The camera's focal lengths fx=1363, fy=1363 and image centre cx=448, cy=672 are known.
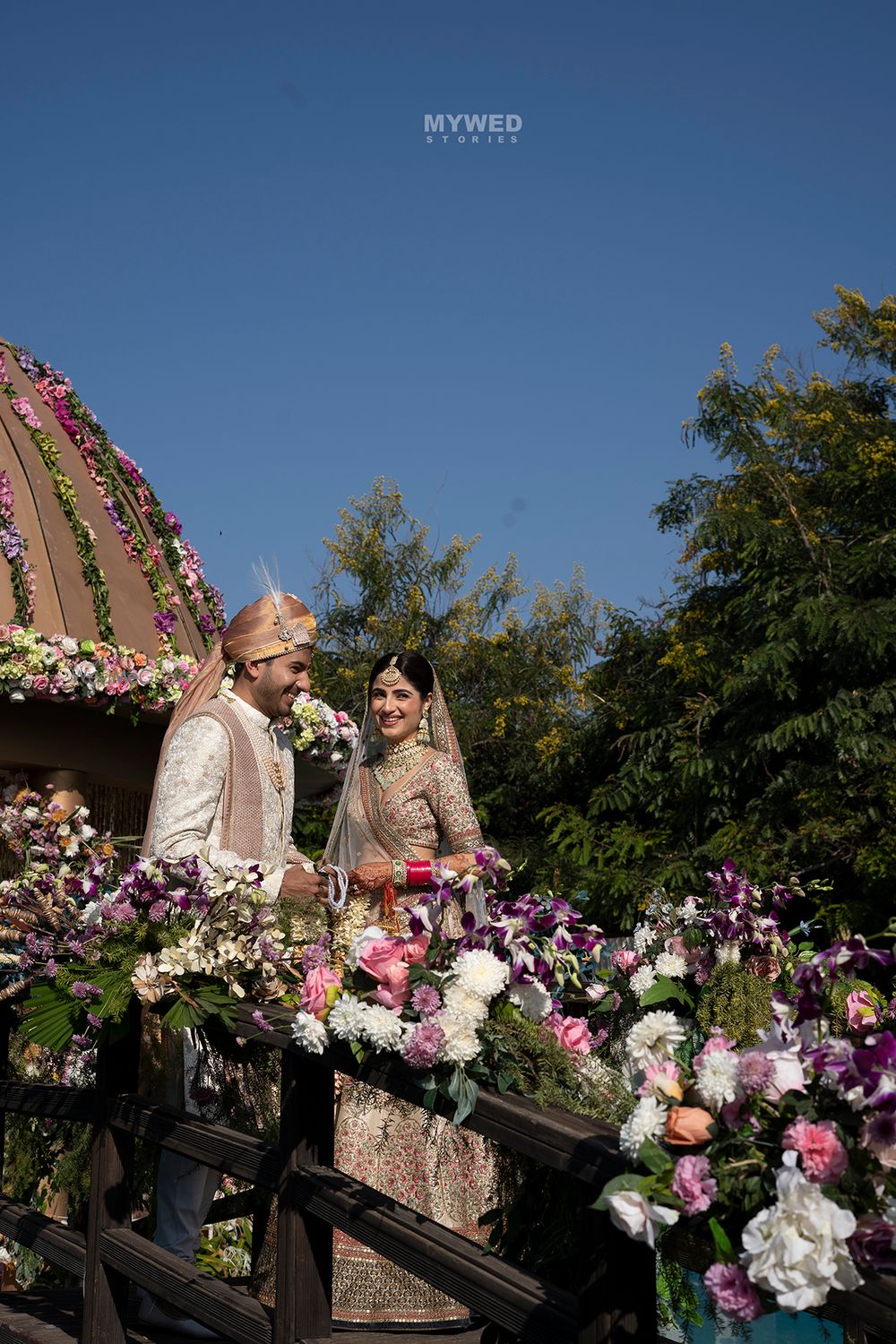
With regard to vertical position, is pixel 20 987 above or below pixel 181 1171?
above

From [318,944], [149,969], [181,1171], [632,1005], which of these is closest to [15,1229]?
[181,1171]

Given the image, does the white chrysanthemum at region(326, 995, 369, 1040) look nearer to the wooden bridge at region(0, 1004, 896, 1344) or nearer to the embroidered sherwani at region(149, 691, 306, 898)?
the wooden bridge at region(0, 1004, 896, 1344)

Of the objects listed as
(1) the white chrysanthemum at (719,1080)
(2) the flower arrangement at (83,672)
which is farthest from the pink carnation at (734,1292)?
(2) the flower arrangement at (83,672)

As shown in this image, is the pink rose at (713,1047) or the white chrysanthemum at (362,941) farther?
the white chrysanthemum at (362,941)

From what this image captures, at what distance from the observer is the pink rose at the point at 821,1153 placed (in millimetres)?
1691

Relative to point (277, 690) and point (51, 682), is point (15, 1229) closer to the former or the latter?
point (277, 690)

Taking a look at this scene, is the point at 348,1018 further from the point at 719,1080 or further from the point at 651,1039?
the point at 719,1080

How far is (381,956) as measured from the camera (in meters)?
2.54

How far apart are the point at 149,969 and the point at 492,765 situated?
1303 cm

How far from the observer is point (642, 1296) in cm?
208

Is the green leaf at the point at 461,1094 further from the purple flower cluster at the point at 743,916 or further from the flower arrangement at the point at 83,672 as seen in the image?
the flower arrangement at the point at 83,672

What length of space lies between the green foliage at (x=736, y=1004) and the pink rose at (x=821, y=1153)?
1.26 metres


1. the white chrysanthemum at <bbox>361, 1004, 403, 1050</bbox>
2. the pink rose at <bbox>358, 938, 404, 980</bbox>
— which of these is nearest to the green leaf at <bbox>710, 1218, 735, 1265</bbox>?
the white chrysanthemum at <bbox>361, 1004, 403, 1050</bbox>

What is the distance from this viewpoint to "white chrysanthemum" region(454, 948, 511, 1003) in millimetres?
2406
